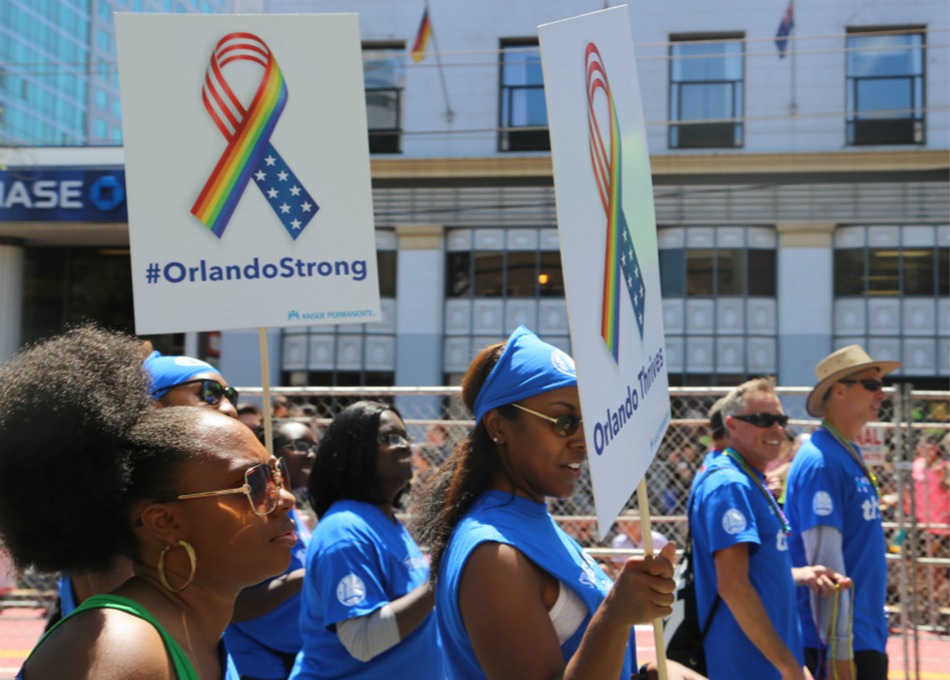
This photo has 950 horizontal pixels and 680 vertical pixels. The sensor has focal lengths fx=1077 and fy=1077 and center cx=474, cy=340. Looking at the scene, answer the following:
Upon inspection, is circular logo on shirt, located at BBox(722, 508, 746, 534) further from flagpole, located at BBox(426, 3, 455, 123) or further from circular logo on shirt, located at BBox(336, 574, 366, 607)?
flagpole, located at BBox(426, 3, 455, 123)

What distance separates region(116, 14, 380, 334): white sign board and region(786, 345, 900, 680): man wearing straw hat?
2257 millimetres

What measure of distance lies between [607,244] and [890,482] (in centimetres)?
667

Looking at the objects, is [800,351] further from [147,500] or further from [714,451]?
[147,500]

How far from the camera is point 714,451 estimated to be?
18.5 ft

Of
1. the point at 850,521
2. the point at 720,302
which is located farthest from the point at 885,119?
the point at 850,521

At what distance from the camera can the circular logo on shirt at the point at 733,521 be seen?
4.25 meters

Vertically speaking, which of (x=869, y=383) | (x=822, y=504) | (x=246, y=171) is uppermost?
(x=246, y=171)

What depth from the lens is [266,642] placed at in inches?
161

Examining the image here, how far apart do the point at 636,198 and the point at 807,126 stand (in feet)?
57.9

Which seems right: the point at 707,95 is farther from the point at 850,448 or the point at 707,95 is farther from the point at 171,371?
the point at 171,371

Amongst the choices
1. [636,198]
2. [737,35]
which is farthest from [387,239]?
[636,198]

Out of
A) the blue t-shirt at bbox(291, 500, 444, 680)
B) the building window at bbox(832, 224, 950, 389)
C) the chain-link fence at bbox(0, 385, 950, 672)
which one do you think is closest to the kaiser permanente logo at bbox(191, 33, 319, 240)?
the blue t-shirt at bbox(291, 500, 444, 680)

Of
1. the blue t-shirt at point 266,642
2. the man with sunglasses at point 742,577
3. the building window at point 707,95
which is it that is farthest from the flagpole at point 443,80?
the blue t-shirt at point 266,642

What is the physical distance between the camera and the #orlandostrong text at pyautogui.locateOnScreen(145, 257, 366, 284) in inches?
149
